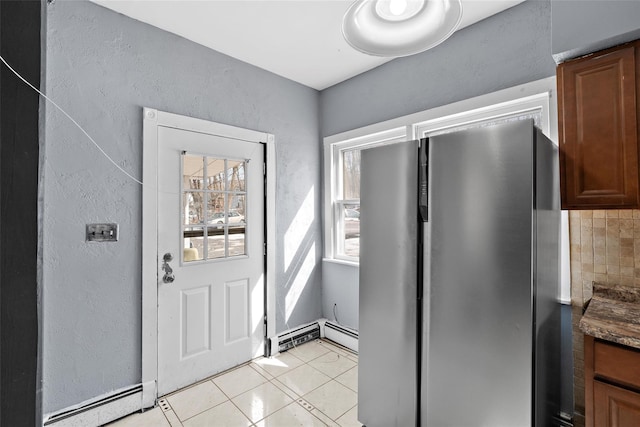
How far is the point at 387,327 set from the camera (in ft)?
5.54

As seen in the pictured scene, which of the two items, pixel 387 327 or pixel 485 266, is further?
pixel 387 327

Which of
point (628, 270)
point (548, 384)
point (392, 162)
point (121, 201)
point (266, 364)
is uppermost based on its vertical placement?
point (392, 162)

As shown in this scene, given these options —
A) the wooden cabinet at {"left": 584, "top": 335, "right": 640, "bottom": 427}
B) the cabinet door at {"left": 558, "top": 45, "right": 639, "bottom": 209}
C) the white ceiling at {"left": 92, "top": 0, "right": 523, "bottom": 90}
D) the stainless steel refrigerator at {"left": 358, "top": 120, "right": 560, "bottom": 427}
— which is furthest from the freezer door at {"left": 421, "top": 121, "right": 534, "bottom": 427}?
the white ceiling at {"left": 92, "top": 0, "right": 523, "bottom": 90}

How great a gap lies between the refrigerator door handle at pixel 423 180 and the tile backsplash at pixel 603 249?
2.92ft

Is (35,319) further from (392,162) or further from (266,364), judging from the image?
(266,364)

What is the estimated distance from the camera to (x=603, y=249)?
162cm

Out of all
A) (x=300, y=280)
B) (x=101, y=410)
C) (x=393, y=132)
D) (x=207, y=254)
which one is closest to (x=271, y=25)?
(x=393, y=132)

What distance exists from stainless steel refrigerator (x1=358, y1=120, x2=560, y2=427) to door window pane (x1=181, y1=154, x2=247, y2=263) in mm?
1257

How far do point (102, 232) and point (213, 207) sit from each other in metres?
0.77

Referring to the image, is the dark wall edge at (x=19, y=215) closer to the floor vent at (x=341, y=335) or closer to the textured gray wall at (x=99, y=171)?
the textured gray wall at (x=99, y=171)

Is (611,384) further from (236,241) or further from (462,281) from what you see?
(236,241)

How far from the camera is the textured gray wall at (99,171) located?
179 centimetres

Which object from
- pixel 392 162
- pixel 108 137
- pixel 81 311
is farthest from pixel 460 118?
pixel 81 311

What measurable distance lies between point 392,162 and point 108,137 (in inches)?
71.2
